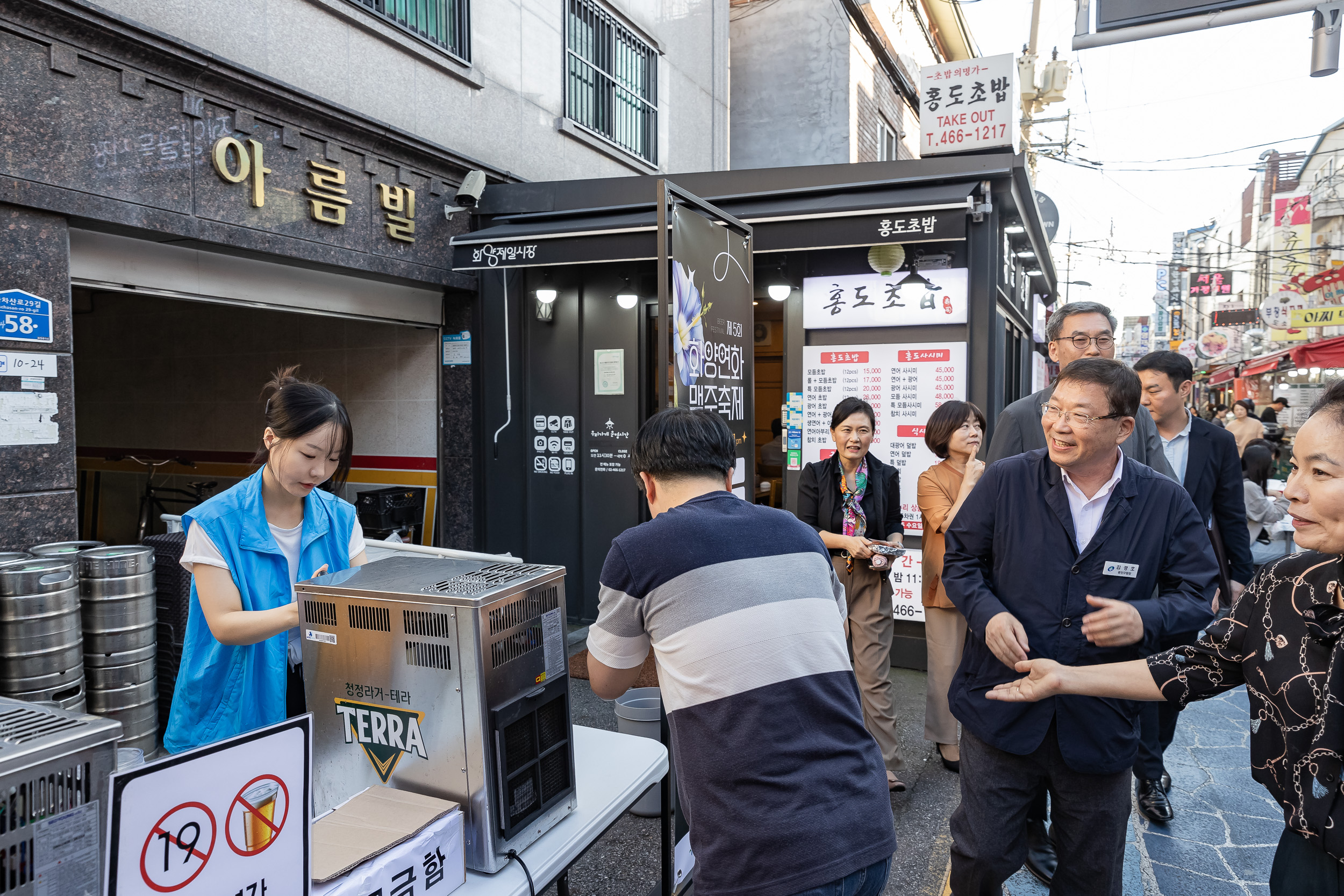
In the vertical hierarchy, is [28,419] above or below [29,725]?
above

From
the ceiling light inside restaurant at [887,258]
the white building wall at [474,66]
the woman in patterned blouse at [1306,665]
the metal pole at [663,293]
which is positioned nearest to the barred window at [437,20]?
the white building wall at [474,66]

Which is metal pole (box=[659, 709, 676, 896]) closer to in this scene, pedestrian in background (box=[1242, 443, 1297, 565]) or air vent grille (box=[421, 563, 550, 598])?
air vent grille (box=[421, 563, 550, 598])

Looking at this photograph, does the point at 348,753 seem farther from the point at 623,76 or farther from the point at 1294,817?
the point at 623,76

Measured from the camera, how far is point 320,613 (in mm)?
1812

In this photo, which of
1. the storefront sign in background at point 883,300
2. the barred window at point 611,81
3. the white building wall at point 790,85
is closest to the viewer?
the storefront sign in background at point 883,300

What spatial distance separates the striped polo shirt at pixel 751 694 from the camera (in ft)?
5.29

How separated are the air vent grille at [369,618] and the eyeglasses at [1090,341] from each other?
2.81m

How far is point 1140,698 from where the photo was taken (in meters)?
1.86

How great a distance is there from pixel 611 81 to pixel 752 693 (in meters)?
8.23

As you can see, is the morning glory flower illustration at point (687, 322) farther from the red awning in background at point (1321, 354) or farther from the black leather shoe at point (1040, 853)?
the red awning in background at point (1321, 354)

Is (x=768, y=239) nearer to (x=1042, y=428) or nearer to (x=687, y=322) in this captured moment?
(x=687, y=322)

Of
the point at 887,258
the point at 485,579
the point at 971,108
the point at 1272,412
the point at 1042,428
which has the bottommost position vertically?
the point at 485,579

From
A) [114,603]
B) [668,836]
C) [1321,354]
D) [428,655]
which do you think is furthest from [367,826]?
[1321,354]

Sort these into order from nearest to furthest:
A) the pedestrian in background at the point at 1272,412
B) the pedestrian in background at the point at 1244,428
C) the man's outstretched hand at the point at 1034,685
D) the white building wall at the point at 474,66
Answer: the man's outstretched hand at the point at 1034,685, the white building wall at the point at 474,66, the pedestrian in background at the point at 1244,428, the pedestrian in background at the point at 1272,412
